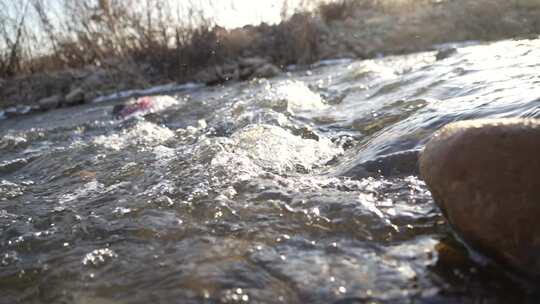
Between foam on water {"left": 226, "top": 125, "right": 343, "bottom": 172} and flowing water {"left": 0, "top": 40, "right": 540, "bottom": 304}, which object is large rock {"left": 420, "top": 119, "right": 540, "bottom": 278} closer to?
flowing water {"left": 0, "top": 40, "right": 540, "bottom": 304}

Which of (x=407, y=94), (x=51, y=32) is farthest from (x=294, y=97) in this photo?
(x=51, y=32)

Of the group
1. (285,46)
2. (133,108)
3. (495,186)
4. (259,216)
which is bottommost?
(259,216)

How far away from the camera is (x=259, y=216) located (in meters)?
1.73

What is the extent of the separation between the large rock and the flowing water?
0.23ft

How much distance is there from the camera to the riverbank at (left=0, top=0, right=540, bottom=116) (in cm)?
948

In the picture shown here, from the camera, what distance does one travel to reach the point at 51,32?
995cm

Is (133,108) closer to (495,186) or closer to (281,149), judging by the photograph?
(281,149)

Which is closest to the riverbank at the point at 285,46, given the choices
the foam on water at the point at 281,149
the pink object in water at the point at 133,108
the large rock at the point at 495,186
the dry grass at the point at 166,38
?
the dry grass at the point at 166,38

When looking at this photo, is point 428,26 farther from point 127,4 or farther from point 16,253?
point 16,253

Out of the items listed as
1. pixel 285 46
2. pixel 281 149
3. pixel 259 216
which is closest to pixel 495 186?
pixel 259 216

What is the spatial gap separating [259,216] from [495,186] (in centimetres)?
82

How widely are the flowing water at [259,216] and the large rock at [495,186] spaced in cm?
7

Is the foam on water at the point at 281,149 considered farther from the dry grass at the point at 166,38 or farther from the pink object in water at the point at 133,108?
the dry grass at the point at 166,38

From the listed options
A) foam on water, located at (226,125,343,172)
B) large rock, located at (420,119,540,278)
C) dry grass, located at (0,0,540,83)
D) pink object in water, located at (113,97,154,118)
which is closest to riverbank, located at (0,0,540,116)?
dry grass, located at (0,0,540,83)
